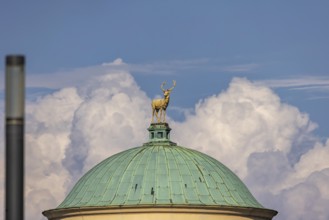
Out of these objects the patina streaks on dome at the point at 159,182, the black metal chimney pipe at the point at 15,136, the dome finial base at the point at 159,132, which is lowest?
the black metal chimney pipe at the point at 15,136

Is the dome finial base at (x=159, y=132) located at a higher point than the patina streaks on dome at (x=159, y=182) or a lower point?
higher

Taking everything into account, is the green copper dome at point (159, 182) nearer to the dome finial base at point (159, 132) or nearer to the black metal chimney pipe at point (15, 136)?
the dome finial base at point (159, 132)

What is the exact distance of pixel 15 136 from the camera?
42.3 feet

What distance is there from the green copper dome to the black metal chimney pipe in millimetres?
39146

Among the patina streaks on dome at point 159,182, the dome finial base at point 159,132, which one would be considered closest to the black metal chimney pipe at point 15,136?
the patina streaks on dome at point 159,182

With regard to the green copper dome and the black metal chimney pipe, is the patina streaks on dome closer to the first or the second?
the green copper dome

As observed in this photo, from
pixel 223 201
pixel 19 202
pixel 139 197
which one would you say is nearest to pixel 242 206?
pixel 223 201

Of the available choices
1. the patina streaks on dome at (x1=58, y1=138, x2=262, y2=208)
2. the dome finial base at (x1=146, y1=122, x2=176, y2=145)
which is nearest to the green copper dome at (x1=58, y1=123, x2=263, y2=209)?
the patina streaks on dome at (x1=58, y1=138, x2=262, y2=208)

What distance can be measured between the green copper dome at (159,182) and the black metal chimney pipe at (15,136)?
39.1m

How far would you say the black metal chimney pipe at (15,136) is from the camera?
12.8 meters

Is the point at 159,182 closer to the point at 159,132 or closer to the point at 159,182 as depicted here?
the point at 159,182

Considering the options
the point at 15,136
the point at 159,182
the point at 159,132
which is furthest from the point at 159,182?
the point at 15,136

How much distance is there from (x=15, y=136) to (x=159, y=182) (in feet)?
134

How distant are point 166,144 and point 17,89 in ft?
147
